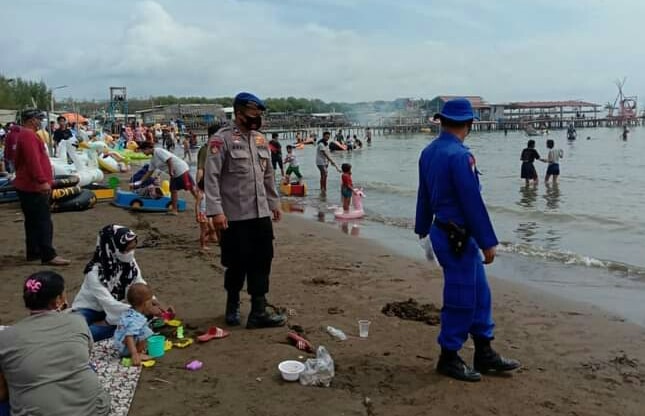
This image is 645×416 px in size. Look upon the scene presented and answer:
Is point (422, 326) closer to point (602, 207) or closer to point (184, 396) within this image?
point (184, 396)

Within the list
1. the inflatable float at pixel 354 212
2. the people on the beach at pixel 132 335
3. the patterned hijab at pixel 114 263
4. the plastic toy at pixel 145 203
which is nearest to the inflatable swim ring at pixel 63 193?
the plastic toy at pixel 145 203

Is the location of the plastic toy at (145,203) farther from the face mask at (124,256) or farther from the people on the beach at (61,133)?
the face mask at (124,256)

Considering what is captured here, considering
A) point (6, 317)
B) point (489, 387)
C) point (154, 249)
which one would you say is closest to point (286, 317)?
point (489, 387)

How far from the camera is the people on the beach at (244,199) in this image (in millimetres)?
4746

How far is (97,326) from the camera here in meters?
4.61

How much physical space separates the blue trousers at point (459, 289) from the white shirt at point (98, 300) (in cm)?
247

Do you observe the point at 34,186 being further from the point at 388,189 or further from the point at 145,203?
the point at 388,189

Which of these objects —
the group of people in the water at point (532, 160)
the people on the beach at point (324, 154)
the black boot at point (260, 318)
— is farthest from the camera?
the group of people in the water at point (532, 160)

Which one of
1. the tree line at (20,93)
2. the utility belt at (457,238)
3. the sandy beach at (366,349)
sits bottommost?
the sandy beach at (366,349)

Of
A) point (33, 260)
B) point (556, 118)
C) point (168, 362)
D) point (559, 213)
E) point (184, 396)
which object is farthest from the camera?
point (556, 118)

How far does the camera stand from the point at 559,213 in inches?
543

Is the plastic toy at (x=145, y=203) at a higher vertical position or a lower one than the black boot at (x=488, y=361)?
higher

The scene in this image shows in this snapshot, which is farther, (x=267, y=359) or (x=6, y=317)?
(x=6, y=317)

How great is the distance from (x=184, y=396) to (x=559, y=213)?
481 inches
